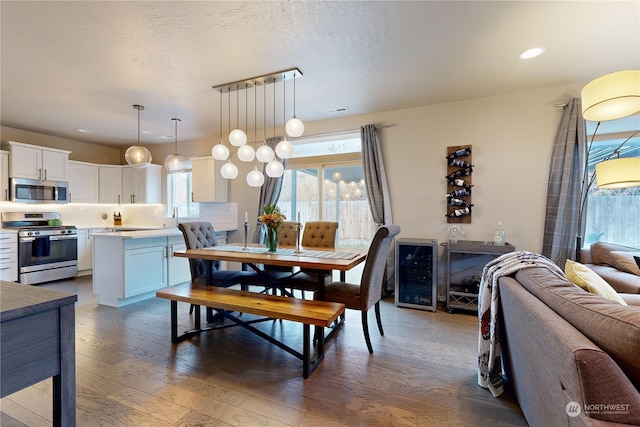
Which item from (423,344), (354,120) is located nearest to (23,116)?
(354,120)

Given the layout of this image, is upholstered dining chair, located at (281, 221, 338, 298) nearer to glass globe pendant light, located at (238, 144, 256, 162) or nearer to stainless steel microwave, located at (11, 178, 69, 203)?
glass globe pendant light, located at (238, 144, 256, 162)

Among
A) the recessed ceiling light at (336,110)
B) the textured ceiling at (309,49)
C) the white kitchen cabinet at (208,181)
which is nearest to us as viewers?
the textured ceiling at (309,49)

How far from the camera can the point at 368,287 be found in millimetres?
2344

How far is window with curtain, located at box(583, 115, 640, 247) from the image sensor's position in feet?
10.3

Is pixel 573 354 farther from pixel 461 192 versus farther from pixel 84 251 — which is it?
pixel 84 251

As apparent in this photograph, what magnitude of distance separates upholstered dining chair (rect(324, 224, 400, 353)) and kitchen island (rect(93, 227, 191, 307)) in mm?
2604

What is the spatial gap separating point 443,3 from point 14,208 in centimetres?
679

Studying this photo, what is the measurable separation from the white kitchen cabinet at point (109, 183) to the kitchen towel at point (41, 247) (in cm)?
135

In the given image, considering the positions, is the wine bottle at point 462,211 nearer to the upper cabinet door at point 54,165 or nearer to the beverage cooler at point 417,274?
the beverage cooler at point 417,274

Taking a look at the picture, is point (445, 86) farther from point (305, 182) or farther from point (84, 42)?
point (84, 42)

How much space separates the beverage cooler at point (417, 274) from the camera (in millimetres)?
3389

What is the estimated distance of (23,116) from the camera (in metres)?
→ 4.10

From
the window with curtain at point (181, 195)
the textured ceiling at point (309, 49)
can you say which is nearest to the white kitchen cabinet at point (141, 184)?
the window with curtain at point (181, 195)

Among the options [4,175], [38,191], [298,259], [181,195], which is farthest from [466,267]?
[4,175]
